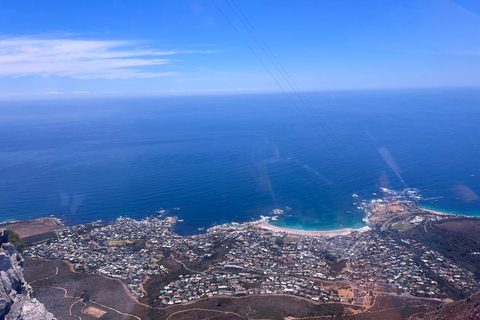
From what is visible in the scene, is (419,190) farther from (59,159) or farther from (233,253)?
(59,159)

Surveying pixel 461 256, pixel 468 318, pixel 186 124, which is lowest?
pixel 461 256

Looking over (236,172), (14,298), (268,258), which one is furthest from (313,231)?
(14,298)

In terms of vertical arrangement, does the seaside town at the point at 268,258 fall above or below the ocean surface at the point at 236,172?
below

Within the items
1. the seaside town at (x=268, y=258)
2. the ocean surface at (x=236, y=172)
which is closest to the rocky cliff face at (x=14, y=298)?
the seaside town at (x=268, y=258)

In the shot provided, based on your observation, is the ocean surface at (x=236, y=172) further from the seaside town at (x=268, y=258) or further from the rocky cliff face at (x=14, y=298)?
the rocky cliff face at (x=14, y=298)

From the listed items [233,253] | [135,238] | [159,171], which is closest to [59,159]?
[159,171]

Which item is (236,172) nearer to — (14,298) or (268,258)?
(268,258)
